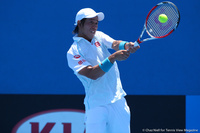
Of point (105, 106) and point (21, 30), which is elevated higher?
point (21, 30)

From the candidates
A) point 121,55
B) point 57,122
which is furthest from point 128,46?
point 57,122

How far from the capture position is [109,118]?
338cm

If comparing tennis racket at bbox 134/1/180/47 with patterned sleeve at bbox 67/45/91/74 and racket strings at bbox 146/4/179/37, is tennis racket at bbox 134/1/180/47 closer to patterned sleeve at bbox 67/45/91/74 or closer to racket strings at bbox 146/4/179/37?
racket strings at bbox 146/4/179/37

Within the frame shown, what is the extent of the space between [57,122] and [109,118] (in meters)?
1.69

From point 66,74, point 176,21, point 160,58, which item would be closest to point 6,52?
point 66,74

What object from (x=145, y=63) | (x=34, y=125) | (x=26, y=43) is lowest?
(x=34, y=125)

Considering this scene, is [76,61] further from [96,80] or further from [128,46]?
[128,46]

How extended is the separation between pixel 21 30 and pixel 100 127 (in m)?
2.25

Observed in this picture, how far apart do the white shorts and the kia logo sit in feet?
4.97

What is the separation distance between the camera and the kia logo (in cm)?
489

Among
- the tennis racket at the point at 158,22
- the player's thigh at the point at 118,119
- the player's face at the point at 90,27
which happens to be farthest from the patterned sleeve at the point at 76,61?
the tennis racket at the point at 158,22

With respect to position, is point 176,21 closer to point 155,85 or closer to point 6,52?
point 155,85

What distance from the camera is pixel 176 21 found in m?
3.45

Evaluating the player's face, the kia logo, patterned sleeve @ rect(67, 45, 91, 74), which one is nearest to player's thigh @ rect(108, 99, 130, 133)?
patterned sleeve @ rect(67, 45, 91, 74)
